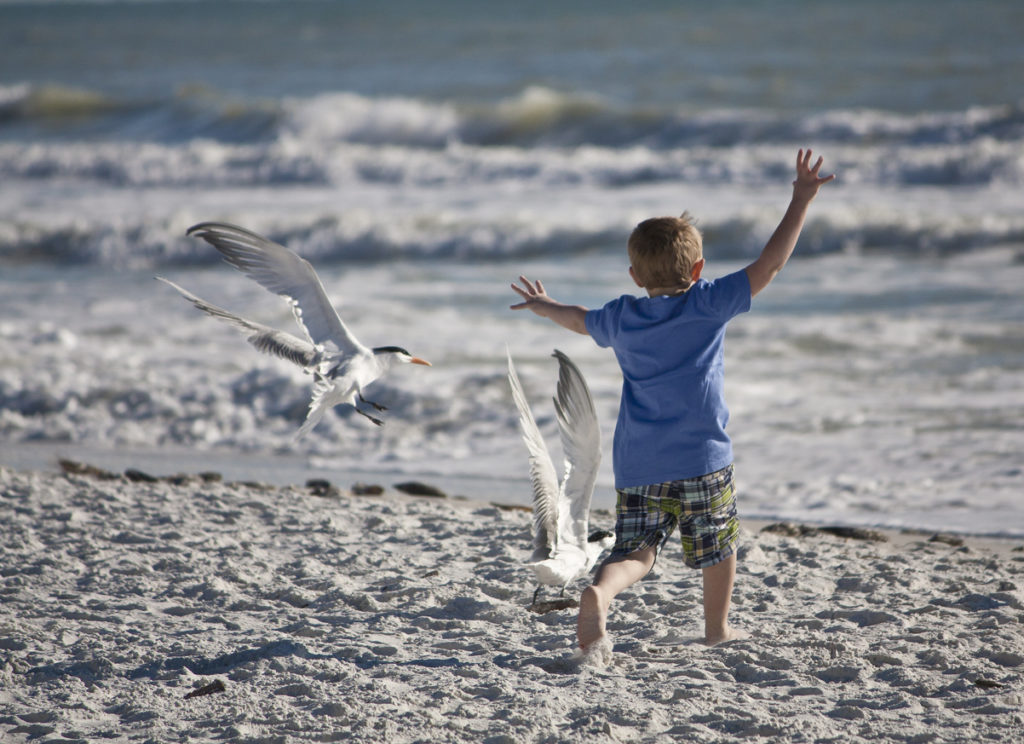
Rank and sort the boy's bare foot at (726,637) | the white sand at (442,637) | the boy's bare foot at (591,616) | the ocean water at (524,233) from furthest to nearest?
the ocean water at (524,233), the boy's bare foot at (726,637), the boy's bare foot at (591,616), the white sand at (442,637)

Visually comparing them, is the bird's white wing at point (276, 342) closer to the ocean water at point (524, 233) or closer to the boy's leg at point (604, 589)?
the boy's leg at point (604, 589)

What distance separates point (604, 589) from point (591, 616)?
0.26 feet

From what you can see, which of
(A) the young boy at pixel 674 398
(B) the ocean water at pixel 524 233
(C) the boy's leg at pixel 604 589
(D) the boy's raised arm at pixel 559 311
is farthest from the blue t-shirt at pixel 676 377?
(B) the ocean water at pixel 524 233

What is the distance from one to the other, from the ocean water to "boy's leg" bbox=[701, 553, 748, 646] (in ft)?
5.08

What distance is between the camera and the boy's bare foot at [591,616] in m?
2.70

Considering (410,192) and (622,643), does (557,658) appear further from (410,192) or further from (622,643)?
(410,192)

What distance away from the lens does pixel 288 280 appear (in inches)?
110

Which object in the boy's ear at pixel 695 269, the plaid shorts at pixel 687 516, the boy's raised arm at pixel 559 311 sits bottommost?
the plaid shorts at pixel 687 516

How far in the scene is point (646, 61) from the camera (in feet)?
78.4

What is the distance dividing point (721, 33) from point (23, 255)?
20.3 m

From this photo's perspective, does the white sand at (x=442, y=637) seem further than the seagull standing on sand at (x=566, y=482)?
No

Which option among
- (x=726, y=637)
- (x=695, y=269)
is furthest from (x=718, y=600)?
(x=695, y=269)

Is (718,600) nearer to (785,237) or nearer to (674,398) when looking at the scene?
(674,398)

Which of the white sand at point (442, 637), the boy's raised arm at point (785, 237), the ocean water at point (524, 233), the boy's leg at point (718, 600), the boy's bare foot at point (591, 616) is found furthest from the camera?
the ocean water at point (524, 233)
